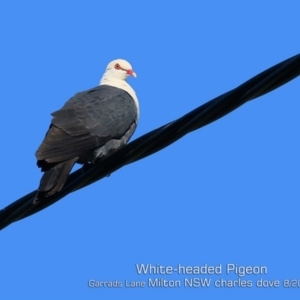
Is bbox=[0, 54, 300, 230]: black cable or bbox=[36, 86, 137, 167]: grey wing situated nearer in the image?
bbox=[0, 54, 300, 230]: black cable

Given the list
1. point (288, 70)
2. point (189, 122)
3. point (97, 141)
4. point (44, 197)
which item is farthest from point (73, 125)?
point (288, 70)

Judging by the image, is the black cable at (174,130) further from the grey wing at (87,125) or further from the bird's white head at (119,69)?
the bird's white head at (119,69)

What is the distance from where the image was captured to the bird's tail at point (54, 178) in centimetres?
548

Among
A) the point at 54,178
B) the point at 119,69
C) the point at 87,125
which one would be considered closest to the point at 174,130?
the point at 54,178

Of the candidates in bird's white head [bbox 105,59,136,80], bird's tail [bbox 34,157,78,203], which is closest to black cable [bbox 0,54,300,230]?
bird's tail [bbox 34,157,78,203]

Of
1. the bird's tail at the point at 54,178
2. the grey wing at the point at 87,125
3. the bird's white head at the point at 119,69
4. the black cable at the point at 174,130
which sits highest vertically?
the bird's white head at the point at 119,69

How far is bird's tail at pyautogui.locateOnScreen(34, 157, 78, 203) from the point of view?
548 centimetres

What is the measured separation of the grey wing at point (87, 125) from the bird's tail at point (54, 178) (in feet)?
0.17

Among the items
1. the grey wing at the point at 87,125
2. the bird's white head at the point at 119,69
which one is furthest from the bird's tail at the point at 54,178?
the bird's white head at the point at 119,69

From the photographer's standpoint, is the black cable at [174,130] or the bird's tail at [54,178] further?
the bird's tail at [54,178]

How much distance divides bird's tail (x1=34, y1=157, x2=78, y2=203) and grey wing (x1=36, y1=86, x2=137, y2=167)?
0.17 ft

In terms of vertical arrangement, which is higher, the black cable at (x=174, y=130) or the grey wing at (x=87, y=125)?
the grey wing at (x=87, y=125)

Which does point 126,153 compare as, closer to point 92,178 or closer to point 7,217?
point 92,178

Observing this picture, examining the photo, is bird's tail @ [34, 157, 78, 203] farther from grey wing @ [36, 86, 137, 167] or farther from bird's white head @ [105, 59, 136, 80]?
Answer: bird's white head @ [105, 59, 136, 80]
